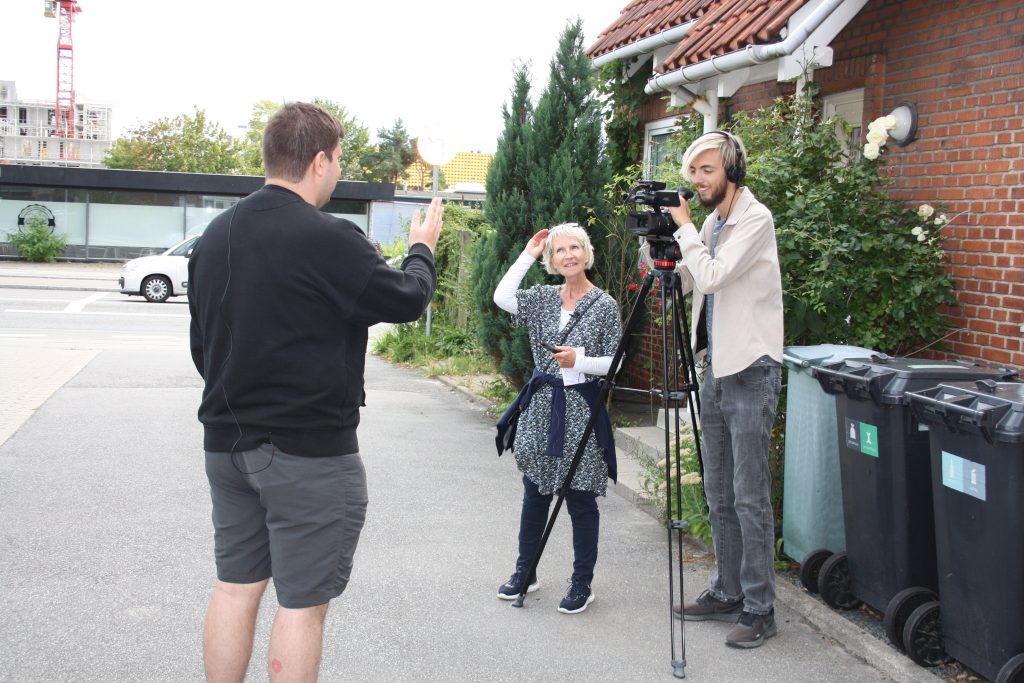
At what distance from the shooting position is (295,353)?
2.86m

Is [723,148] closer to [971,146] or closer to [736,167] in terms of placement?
[736,167]

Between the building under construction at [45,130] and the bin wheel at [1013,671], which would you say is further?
the building under construction at [45,130]

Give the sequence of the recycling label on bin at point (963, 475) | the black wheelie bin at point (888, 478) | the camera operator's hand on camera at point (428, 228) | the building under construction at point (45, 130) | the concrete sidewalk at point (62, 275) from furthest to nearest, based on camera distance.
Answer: the building under construction at point (45, 130), the concrete sidewalk at point (62, 275), the black wheelie bin at point (888, 478), the recycling label on bin at point (963, 475), the camera operator's hand on camera at point (428, 228)

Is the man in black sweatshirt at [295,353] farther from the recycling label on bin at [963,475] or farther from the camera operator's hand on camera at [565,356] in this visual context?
the recycling label on bin at [963,475]

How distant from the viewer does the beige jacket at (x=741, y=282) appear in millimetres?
4043

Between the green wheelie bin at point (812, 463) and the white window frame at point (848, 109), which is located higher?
the white window frame at point (848, 109)

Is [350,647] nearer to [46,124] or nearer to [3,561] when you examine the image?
[3,561]

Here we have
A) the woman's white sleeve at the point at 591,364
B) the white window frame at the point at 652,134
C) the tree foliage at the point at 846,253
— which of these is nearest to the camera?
the woman's white sleeve at the point at 591,364

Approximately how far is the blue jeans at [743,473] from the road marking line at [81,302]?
17454 mm

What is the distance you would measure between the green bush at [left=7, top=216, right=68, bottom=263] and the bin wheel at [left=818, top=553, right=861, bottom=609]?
1309 inches

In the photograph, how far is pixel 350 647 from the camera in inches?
166

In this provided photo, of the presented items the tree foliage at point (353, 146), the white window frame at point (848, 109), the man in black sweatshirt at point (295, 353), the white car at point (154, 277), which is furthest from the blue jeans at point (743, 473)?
the tree foliage at point (353, 146)

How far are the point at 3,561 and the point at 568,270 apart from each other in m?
3.19

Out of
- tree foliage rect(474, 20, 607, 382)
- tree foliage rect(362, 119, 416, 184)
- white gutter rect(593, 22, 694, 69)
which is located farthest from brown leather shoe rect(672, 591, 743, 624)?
tree foliage rect(362, 119, 416, 184)
